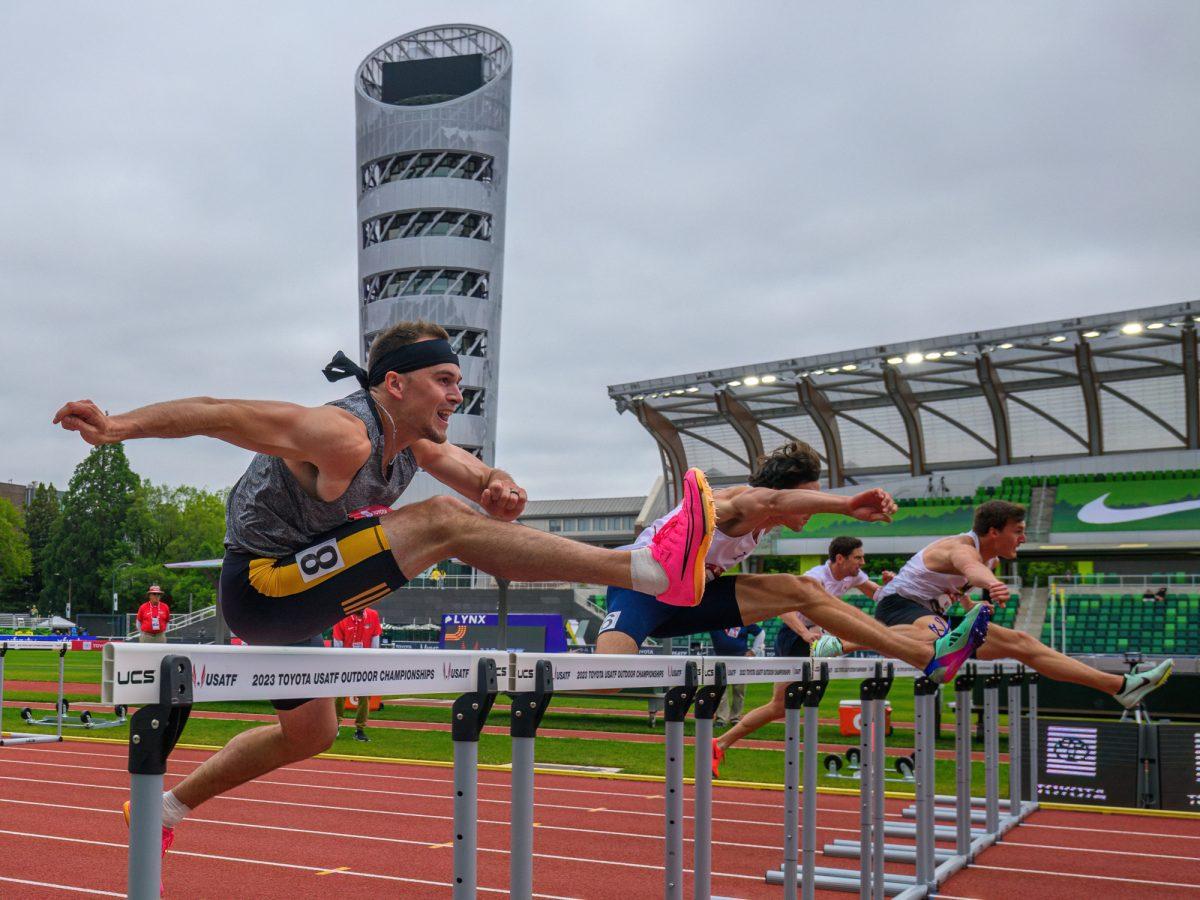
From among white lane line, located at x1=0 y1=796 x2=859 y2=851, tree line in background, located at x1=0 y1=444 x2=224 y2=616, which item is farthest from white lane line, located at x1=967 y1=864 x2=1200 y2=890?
tree line in background, located at x1=0 y1=444 x2=224 y2=616

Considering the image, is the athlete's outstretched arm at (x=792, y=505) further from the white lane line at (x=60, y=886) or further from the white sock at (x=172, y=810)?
the white lane line at (x=60, y=886)

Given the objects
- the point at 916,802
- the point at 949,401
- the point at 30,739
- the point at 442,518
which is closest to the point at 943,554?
the point at 916,802

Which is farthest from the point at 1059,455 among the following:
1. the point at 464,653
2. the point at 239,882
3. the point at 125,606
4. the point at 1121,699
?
the point at 125,606

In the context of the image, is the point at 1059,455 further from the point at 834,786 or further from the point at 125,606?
the point at 125,606

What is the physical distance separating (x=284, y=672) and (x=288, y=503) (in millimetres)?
1282

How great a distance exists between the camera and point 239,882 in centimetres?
576

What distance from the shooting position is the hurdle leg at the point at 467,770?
237cm

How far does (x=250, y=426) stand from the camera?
9.27 ft

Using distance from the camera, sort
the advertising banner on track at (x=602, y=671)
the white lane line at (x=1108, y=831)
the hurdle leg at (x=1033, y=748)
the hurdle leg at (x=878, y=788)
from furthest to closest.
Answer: the hurdle leg at (x=1033, y=748) → the white lane line at (x=1108, y=831) → the hurdle leg at (x=878, y=788) → the advertising banner on track at (x=602, y=671)

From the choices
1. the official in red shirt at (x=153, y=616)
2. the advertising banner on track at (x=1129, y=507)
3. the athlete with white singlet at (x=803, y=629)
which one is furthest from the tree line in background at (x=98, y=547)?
the athlete with white singlet at (x=803, y=629)

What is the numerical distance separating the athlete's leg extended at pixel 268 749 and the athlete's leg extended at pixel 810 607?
1.87 metres

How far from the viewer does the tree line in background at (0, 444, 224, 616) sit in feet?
240

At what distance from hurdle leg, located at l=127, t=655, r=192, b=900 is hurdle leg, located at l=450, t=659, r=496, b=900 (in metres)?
0.69

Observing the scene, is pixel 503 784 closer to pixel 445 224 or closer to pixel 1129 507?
pixel 1129 507
